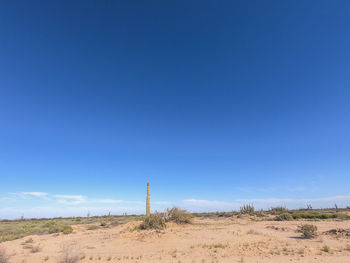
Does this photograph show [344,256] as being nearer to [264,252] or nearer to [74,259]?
[264,252]

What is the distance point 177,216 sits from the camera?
75.8 ft

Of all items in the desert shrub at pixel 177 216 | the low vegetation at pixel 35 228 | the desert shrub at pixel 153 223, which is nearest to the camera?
the desert shrub at pixel 153 223

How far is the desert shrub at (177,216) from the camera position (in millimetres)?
22938

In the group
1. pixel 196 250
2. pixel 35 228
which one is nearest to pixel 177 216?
pixel 196 250

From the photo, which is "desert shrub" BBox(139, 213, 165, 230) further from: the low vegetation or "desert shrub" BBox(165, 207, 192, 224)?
the low vegetation

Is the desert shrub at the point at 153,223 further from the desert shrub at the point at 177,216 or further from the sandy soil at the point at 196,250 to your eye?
the sandy soil at the point at 196,250

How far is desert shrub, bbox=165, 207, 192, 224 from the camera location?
22938 millimetres

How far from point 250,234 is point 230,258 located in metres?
7.45

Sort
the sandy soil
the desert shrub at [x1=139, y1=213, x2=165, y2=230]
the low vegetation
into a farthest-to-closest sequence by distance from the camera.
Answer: the low vegetation < the desert shrub at [x1=139, y1=213, x2=165, y2=230] < the sandy soil

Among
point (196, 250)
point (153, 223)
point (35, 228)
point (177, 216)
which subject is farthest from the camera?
point (35, 228)

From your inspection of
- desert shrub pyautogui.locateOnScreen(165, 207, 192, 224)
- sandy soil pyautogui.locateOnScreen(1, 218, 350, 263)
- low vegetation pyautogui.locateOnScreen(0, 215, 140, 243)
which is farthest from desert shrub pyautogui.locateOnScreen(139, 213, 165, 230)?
low vegetation pyautogui.locateOnScreen(0, 215, 140, 243)

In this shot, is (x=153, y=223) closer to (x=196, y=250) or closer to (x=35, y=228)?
(x=196, y=250)

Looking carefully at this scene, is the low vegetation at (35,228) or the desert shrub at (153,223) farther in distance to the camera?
the low vegetation at (35,228)

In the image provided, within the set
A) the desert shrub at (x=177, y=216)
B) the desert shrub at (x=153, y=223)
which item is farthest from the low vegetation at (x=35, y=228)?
the desert shrub at (x=177, y=216)
